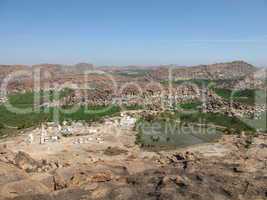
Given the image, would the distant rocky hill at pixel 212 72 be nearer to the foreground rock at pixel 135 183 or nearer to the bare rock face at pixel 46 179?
the foreground rock at pixel 135 183

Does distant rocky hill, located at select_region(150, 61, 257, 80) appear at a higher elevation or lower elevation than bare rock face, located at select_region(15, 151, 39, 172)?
higher

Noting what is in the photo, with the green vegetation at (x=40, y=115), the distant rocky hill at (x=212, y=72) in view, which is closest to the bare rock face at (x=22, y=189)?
the green vegetation at (x=40, y=115)

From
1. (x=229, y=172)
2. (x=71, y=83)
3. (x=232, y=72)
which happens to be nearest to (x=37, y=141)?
(x=229, y=172)

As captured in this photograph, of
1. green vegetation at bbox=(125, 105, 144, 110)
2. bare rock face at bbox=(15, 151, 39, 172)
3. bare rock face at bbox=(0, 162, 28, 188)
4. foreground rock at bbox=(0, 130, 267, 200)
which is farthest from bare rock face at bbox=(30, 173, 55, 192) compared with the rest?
green vegetation at bbox=(125, 105, 144, 110)

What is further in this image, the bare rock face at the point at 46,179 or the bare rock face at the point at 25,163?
the bare rock face at the point at 25,163

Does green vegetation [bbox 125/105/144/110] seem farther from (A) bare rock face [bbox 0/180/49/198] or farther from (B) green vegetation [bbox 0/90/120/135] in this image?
(A) bare rock face [bbox 0/180/49/198]

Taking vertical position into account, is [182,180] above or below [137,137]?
above

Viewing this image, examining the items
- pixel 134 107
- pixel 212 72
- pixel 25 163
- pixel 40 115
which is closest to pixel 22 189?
pixel 25 163

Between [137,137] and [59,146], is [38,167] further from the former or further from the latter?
[137,137]

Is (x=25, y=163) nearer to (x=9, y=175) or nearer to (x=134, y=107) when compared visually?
(x=9, y=175)
